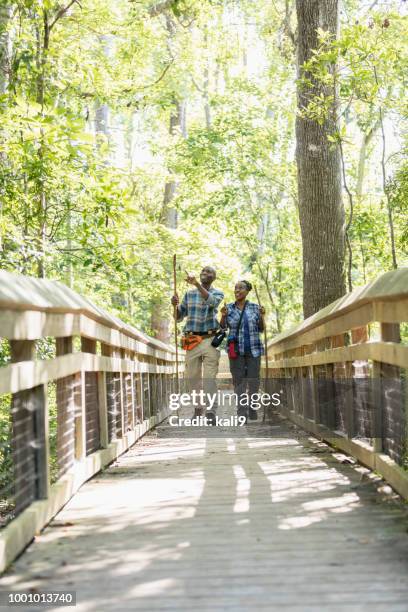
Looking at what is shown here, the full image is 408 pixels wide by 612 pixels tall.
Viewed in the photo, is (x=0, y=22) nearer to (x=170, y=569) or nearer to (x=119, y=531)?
(x=119, y=531)

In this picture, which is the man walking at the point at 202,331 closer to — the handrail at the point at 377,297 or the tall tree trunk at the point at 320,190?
the tall tree trunk at the point at 320,190

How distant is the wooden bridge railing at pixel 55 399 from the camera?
380 cm

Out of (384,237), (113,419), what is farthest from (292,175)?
(113,419)

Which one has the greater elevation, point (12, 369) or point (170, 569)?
point (12, 369)

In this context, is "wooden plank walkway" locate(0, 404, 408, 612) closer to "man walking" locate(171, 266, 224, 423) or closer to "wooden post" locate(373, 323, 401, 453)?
"wooden post" locate(373, 323, 401, 453)

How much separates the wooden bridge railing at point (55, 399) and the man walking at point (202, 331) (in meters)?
2.11

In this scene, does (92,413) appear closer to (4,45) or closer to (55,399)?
(55,399)

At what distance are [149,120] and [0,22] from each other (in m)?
27.9

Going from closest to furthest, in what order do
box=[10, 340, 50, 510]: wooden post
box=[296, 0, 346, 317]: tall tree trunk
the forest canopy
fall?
1. box=[10, 340, 50, 510]: wooden post
2. the forest canopy
3. box=[296, 0, 346, 317]: tall tree trunk

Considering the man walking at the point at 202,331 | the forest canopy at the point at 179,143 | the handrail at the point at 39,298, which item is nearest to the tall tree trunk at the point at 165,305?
the forest canopy at the point at 179,143

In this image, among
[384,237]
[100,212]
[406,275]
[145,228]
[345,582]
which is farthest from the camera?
[145,228]

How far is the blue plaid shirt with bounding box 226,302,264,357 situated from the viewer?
10.3 meters

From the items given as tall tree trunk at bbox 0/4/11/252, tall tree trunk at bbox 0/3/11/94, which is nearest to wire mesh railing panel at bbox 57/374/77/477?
tall tree trunk at bbox 0/4/11/252

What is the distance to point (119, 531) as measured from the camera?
4121 millimetres
